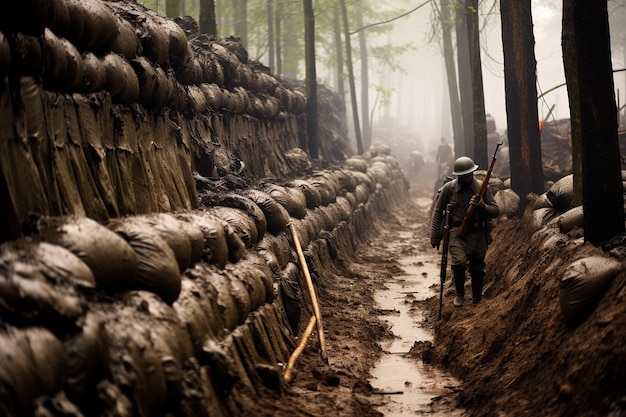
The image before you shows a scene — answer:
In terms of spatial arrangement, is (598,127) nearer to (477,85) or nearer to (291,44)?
(477,85)

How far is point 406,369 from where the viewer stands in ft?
22.5

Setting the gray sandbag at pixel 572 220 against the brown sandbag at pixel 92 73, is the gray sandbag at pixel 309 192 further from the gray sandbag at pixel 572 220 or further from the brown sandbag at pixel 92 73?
the brown sandbag at pixel 92 73

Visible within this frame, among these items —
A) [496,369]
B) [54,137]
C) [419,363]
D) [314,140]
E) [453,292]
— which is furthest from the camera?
[314,140]

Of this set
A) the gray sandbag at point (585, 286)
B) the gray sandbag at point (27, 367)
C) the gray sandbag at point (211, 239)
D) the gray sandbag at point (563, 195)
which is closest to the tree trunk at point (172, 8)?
the gray sandbag at point (563, 195)

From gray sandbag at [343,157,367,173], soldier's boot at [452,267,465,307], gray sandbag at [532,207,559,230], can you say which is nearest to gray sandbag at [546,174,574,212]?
gray sandbag at [532,207,559,230]

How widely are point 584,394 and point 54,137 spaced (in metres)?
3.65

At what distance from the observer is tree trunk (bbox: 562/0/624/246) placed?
5.89 metres

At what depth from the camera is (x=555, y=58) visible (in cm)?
7769

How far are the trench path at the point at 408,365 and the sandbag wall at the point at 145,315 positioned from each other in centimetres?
93

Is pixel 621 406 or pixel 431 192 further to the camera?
pixel 431 192

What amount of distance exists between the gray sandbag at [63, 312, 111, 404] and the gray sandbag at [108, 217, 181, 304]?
31.7 inches

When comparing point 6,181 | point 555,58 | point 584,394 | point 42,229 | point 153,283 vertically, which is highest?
point 555,58

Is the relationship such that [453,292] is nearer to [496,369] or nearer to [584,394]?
[496,369]

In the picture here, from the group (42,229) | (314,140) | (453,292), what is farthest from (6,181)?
(314,140)
